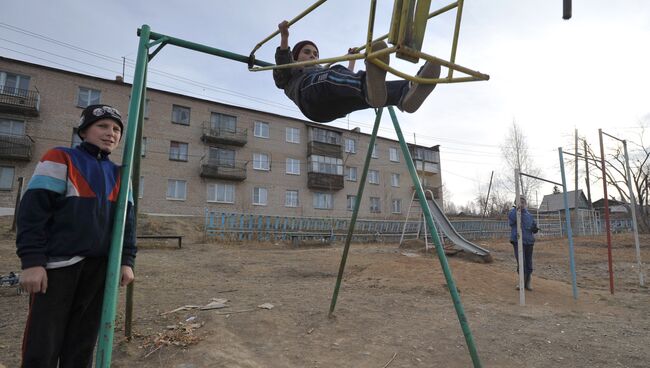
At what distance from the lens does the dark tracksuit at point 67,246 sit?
5.54 feet

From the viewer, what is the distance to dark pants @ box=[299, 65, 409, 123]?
234 cm

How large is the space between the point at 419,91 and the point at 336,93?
0.56m

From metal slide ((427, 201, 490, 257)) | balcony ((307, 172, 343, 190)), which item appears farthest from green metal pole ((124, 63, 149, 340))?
balcony ((307, 172, 343, 190))

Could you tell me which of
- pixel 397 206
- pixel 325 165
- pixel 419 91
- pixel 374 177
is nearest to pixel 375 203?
pixel 374 177

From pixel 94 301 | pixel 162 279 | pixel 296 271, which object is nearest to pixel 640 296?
pixel 296 271

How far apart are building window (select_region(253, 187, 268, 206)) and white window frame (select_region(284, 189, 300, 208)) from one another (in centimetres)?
168

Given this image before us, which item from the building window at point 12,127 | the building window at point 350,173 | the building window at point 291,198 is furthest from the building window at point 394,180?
the building window at point 12,127

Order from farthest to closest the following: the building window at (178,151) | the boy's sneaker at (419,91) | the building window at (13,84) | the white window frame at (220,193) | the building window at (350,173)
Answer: the building window at (350,173), the white window frame at (220,193), the building window at (178,151), the building window at (13,84), the boy's sneaker at (419,91)

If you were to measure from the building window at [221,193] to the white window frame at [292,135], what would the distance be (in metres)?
6.18

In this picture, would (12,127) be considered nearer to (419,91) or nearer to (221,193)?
(221,193)

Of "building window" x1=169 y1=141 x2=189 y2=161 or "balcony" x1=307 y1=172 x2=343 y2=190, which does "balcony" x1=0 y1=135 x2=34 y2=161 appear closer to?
"building window" x1=169 y1=141 x2=189 y2=161

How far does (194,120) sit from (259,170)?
19.0 feet

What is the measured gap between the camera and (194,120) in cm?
2500

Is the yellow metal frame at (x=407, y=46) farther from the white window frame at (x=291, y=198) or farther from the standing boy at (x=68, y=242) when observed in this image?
the white window frame at (x=291, y=198)
